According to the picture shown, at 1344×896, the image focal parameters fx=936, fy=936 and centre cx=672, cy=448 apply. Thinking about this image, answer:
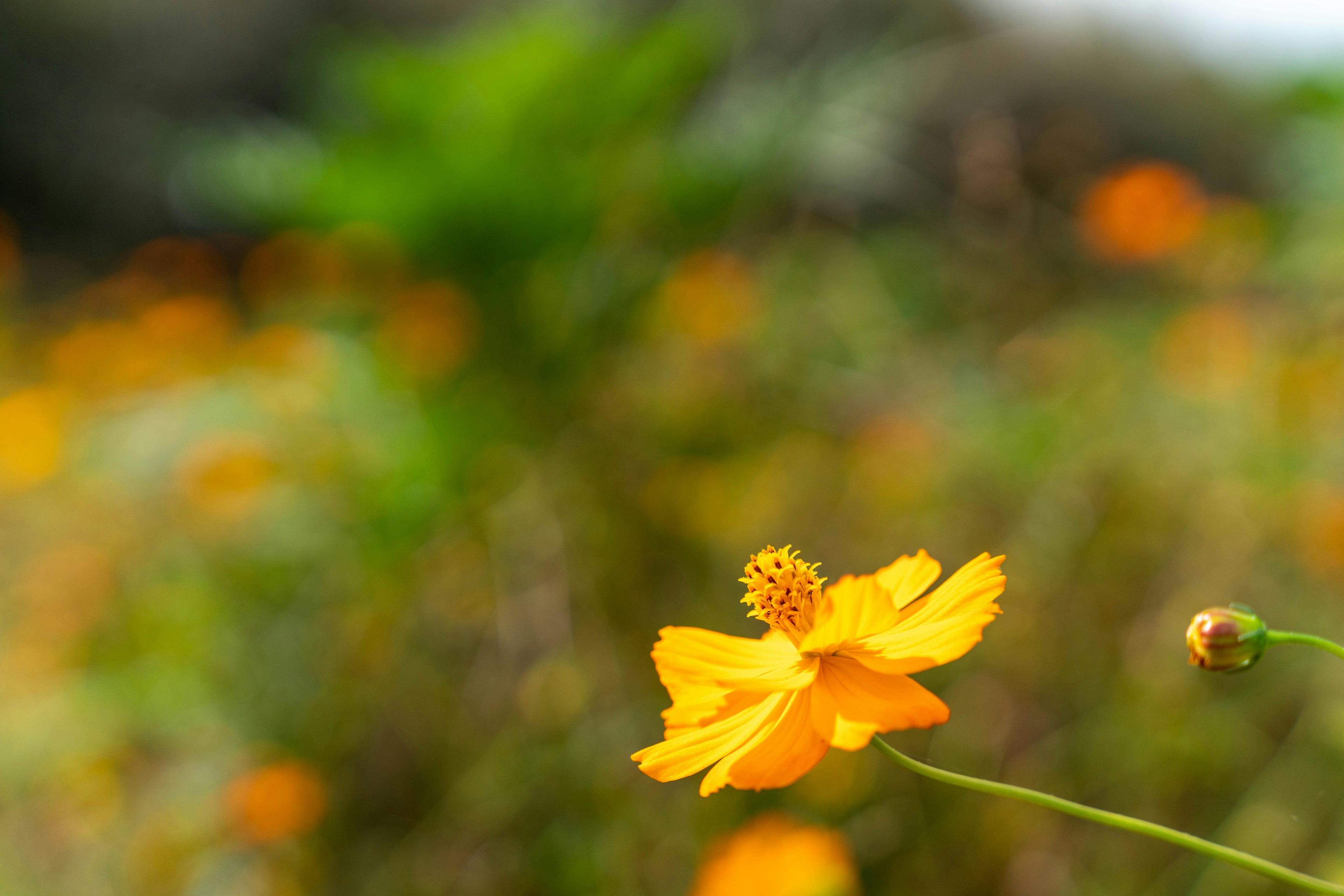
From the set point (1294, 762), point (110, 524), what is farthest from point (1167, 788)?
point (110, 524)

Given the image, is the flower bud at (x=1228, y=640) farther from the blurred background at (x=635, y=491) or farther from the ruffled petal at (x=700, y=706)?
the blurred background at (x=635, y=491)

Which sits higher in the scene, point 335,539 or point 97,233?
point 97,233

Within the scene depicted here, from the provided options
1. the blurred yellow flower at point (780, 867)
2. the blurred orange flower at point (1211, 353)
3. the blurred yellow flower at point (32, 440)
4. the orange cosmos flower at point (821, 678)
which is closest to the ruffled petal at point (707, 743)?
the orange cosmos flower at point (821, 678)

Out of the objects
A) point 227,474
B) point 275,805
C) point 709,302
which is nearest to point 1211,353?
point 709,302

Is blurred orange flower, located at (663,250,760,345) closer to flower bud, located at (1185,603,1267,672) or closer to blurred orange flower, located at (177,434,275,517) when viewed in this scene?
blurred orange flower, located at (177,434,275,517)

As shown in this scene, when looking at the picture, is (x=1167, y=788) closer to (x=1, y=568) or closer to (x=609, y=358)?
(x=609, y=358)

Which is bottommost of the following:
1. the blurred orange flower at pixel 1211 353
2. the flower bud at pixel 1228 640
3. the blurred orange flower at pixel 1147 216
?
the flower bud at pixel 1228 640

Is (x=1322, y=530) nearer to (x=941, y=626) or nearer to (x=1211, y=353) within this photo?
(x=1211, y=353)
